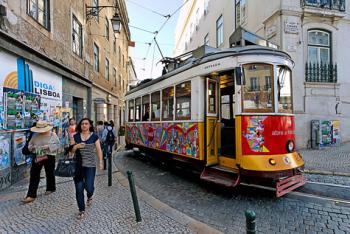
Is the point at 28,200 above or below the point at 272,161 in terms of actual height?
below

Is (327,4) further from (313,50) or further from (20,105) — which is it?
(20,105)

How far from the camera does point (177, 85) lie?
23.6ft

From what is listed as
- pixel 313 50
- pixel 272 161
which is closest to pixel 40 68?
pixel 272 161

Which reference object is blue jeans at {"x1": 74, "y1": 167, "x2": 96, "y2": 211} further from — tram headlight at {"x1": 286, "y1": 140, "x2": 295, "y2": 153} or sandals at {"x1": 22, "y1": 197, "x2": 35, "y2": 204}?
tram headlight at {"x1": 286, "y1": 140, "x2": 295, "y2": 153}

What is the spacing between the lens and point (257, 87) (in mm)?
5445

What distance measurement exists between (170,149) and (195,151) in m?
1.41

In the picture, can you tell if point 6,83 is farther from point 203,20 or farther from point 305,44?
Result: point 203,20

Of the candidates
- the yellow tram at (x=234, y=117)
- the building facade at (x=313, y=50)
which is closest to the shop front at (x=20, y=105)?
the yellow tram at (x=234, y=117)

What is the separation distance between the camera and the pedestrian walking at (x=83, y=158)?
4.33m

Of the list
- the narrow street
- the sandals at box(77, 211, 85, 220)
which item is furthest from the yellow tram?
the sandals at box(77, 211, 85, 220)

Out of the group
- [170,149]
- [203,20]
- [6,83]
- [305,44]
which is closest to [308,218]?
[170,149]

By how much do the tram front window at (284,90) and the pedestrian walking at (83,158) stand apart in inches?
154

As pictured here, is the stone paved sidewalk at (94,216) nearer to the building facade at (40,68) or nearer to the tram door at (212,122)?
the building facade at (40,68)

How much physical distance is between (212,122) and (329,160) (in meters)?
5.51
